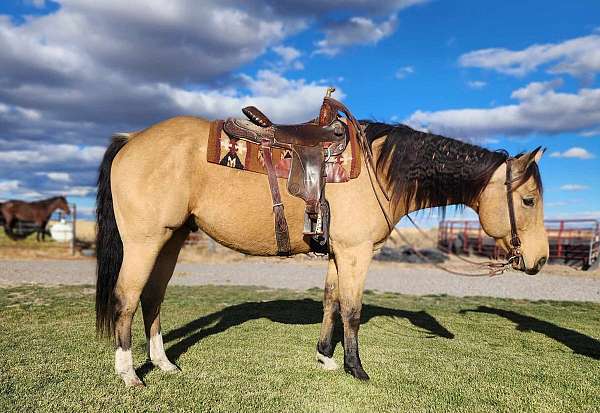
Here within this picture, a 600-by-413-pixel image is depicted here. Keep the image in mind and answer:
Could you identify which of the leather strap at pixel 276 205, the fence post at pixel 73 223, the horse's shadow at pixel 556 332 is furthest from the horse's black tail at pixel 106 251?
the fence post at pixel 73 223

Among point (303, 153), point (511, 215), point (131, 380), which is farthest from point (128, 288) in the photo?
point (511, 215)

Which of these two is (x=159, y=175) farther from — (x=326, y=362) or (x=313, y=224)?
(x=326, y=362)

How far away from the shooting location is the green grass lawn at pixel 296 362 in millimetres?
3344

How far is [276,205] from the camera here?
3879mm

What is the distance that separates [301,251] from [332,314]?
2.71ft

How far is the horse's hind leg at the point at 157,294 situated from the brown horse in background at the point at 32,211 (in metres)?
19.8

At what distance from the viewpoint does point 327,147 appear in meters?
4.07

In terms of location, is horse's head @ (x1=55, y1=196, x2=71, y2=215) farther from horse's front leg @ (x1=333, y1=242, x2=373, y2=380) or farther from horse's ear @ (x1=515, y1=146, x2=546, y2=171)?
horse's ear @ (x1=515, y1=146, x2=546, y2=171)

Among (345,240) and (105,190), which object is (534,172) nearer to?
(345,240)

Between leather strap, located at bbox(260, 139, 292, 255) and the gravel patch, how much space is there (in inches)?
277

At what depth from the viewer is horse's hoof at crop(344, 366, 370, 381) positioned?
3894 millimetres

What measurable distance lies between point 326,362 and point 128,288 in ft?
6.48

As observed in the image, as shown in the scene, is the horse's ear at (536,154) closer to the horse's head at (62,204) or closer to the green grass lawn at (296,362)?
the green grass lawn at (296,362)

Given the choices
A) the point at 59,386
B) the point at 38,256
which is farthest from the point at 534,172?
the point at 38,256
